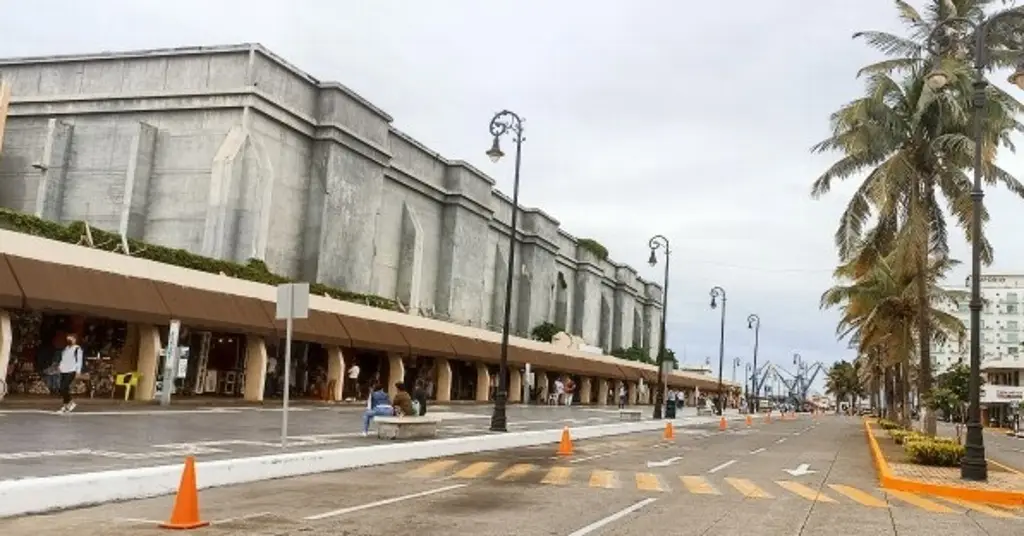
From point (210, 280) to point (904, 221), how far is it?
75.6 feet

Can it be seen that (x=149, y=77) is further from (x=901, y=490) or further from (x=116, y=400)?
(x=901, y=490)

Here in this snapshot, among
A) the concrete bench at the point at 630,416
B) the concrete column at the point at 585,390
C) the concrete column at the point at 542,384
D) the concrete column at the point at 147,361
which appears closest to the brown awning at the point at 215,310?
the concrete column at the point at 147,361

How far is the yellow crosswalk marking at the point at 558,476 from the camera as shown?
46.0 ft

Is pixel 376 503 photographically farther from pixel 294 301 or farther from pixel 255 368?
pixel 255 368

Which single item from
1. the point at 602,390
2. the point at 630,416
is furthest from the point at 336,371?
the point at 602,390

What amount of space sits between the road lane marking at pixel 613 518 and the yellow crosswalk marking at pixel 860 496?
→ 351 cm

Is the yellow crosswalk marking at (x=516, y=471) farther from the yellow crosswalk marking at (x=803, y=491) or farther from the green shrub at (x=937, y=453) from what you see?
the green shrub at (x=937, y=453)

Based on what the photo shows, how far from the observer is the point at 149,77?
4044 cm

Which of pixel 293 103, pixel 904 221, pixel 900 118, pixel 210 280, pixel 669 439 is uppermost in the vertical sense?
pixel 293 103

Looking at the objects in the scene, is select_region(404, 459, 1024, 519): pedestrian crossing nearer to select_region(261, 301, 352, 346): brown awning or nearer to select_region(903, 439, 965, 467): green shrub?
Answer: select_region(903, 439, 965, 467): green shrub

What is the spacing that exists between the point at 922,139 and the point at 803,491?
15.7 m

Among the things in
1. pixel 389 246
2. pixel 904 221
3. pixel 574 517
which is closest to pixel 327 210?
pixel 389 246

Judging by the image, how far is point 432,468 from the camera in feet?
52.0

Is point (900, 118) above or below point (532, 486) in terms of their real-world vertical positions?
above
